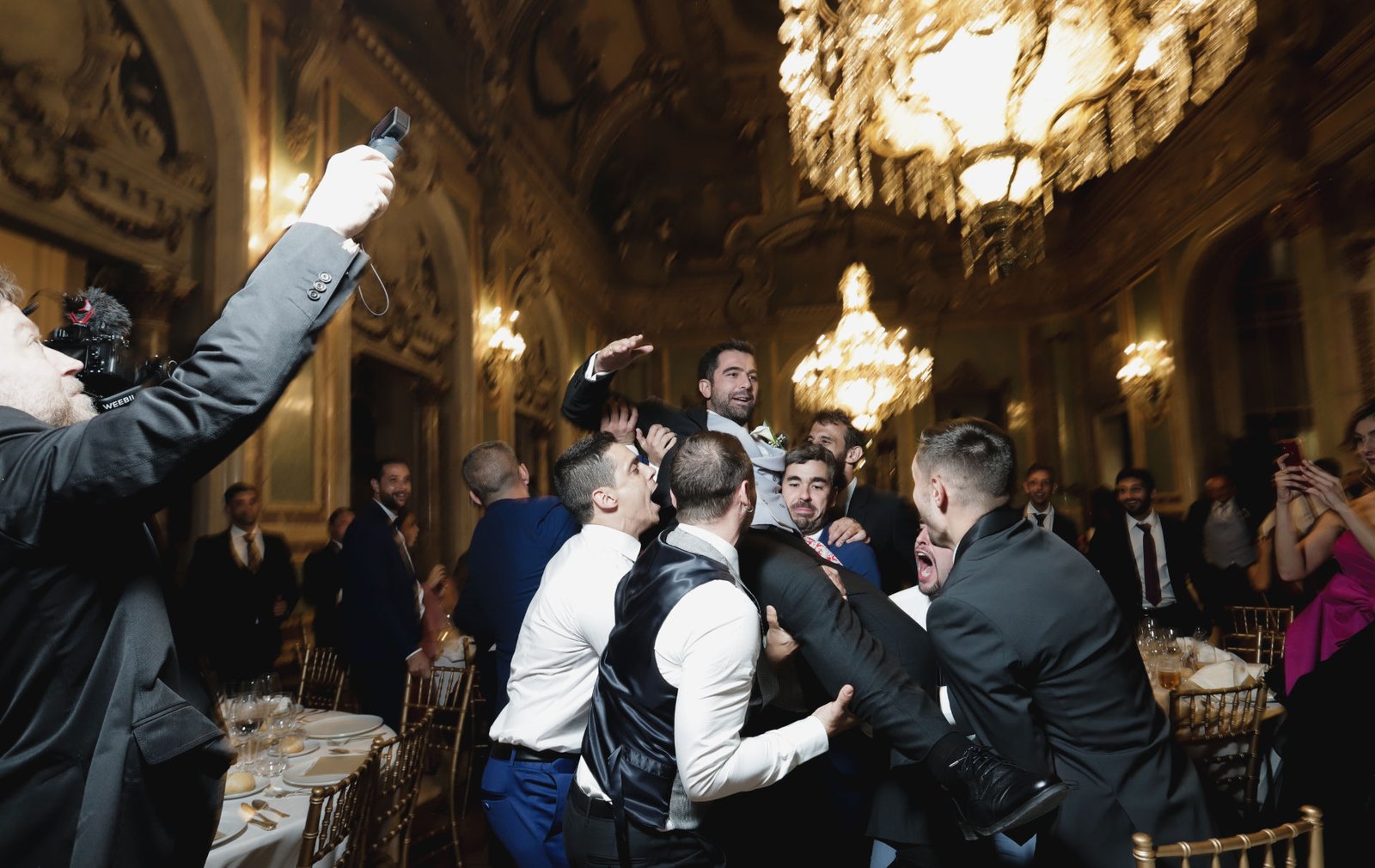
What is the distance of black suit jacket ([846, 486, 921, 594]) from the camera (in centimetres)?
418

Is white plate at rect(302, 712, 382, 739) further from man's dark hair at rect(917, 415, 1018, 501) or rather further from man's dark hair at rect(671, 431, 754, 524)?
man's dark hair at rect(917, 415, 1018, 501)

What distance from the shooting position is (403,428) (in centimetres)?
834

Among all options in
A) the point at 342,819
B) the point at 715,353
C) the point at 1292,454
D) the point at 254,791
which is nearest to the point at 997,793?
the point at 342,819

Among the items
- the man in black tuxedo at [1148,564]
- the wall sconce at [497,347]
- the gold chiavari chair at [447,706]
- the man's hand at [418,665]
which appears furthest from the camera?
the wall sconce at [497,347]

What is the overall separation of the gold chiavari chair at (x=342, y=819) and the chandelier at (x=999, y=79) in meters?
3.71

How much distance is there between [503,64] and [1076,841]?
8522mm

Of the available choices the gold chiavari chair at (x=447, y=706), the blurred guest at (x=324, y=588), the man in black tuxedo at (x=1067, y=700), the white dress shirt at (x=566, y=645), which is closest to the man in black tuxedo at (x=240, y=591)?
the blurred guest at (x=324, y=588)

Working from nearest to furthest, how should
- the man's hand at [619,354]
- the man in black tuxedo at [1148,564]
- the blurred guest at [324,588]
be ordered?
the man's hand at [619,354]
the blurred guest at [324,588]
the man in black tuxedo at [1148,564]

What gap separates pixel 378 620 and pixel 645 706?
2978 millimetres

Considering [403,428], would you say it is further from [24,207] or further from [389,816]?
[389,816]

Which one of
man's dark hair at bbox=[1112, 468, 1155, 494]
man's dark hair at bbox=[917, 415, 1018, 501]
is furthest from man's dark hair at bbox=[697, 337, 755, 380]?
man's dark hair at bbox=[1112, 468, 1155, 494]

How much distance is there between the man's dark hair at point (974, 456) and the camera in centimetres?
192

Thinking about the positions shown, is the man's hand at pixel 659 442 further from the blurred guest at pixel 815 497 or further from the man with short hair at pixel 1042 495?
the man with short hair at pixel 1042 495

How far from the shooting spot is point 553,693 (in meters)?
2.32
